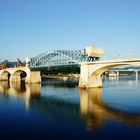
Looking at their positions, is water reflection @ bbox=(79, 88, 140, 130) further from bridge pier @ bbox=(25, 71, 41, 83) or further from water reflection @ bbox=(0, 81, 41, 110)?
bridge pier @ bbox=(25, 71, 41, 83)

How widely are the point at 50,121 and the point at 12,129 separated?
4.63 meters

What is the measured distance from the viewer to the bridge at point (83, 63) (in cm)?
5867

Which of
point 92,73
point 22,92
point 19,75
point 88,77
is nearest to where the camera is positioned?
point 22,92

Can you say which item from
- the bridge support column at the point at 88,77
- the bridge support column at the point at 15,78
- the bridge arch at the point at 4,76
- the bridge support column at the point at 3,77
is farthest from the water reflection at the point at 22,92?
the bridge support column at the point at 3,77

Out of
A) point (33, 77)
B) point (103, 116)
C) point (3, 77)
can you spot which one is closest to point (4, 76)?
point (3, 77)

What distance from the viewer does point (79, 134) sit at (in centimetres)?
2161

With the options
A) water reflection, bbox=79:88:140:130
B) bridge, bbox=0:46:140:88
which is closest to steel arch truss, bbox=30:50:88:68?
bridge, bbox=0:46:140:88

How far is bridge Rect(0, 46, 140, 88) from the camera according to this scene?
58.7 metres

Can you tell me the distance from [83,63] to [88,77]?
13.5 feet

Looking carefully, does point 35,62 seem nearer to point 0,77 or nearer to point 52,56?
point 52,56

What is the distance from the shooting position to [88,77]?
203ft

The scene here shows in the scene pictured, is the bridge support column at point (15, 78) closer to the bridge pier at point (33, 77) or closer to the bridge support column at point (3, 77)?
the bridge support column at point (3, 77)

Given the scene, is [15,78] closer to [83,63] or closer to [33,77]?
[33,77]

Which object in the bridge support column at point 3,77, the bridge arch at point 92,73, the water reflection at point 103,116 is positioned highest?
the bridge arch at point 92,73
